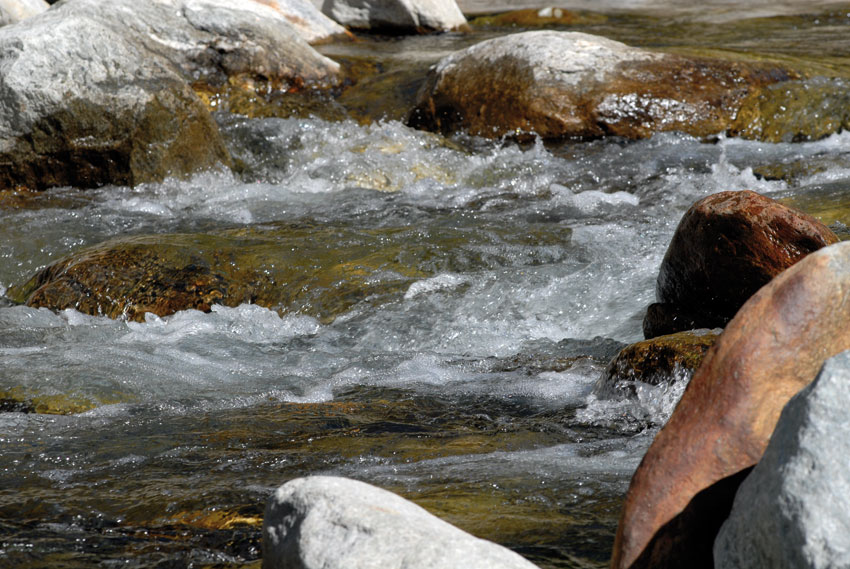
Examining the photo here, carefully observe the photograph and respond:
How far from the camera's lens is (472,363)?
4445 millimetres

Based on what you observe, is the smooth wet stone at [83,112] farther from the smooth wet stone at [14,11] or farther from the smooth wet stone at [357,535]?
the smooth wet stone at [357,535]

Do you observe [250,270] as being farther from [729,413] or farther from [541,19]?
[541,19]

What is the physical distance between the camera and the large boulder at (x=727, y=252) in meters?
3.74

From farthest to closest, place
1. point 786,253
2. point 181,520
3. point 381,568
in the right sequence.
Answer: point 786,253
point 181,520
point 381,568

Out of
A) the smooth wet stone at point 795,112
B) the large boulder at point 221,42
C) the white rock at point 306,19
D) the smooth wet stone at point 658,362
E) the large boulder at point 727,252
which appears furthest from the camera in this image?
the white rock at point 306,19

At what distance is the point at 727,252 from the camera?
3.89 metres

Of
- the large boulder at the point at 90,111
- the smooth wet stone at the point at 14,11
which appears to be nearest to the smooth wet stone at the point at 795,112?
the large boulder at the point at 90,111

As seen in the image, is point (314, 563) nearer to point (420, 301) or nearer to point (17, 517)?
point (17, 517)

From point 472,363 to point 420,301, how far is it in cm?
91

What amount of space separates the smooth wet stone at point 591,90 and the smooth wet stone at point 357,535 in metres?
7.23

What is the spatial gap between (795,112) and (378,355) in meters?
5.63

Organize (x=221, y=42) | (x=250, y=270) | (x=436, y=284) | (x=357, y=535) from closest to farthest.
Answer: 1. (x=357, y=535)
2. (x=436, y=284)
3. (x=250, y=270)
4. (x=221, y=42)

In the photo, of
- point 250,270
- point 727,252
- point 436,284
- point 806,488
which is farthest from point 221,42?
point 806,488

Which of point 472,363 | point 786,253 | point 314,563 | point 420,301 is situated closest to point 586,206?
point 420,301
